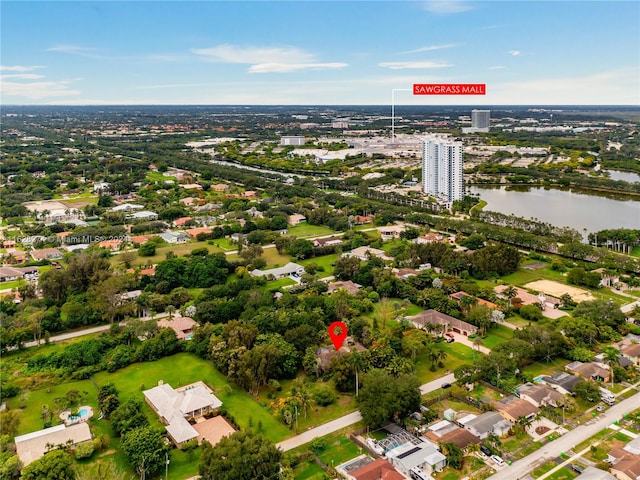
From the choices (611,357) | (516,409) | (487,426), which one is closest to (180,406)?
(487,426)

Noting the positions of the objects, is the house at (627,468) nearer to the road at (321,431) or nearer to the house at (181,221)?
the road at (321,431)

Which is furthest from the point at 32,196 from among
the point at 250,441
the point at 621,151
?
the point at 621,151

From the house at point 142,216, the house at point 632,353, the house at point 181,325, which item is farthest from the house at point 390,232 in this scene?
the house at point 142,216

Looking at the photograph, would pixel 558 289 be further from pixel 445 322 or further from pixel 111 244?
pixel 111 244

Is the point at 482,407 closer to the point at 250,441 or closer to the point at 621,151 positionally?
the point at 250,441

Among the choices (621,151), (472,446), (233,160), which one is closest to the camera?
(472,446)

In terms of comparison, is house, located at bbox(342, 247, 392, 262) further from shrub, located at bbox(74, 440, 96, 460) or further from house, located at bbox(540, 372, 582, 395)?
shrub, located at bbox(74, 440, 96, 460)

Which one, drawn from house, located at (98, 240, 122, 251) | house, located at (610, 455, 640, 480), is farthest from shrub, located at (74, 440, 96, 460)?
house, located at (98, 240, 122, 251)
